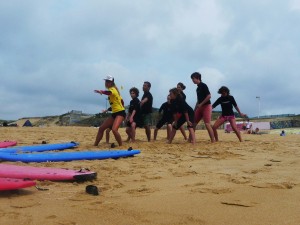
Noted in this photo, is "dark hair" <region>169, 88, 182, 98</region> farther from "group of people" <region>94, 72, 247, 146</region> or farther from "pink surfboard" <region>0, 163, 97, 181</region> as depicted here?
"pink surfboard" <region>0, 163, 97, 181</region>

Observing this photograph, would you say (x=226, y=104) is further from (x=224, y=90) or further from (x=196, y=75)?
(x=196, y=75)

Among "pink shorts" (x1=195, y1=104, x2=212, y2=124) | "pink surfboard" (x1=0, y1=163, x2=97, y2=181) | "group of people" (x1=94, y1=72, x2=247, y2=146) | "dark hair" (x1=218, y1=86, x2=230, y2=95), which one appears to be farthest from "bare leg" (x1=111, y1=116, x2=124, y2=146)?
"pink surfboard" (x1=0, y1=163, x2=97, y2=181)

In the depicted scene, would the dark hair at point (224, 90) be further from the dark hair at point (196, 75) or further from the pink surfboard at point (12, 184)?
the pink surfboard at point (12, 184)

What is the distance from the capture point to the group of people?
24.2 ft

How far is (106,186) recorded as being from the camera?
10.8 ft

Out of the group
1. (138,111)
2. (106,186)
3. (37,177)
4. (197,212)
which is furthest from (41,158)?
(138,111)

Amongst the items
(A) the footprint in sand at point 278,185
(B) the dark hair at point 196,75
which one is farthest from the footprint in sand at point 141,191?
(B) the dark hair at point 196,75

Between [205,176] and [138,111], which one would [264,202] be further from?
[138,111]

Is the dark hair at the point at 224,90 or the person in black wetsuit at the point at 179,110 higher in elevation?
the dark hair at the point at 224,90

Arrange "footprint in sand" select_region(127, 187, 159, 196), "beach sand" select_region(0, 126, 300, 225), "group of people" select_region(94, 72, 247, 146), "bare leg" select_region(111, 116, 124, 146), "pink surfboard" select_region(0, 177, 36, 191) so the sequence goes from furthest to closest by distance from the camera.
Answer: "group of people" select_region(94, 72, 247, 146) < "bare leg" select_region(111, 116, 124, 146) < "footprint in sand" select_region(127, 187, 159, 196) < "pink surfboard" select_region(0, 177, 36, 191) < "beach sand" select_region(0, 126, 300, 225)

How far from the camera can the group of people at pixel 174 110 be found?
7391 millimetres

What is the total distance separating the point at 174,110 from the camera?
321 inches

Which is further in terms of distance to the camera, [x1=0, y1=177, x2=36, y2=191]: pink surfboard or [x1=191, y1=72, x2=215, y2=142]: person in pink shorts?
[x1=191, y1=72, x2=215, y2=142]: person in pink shorts

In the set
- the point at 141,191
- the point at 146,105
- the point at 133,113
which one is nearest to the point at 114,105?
the point at 133,113
